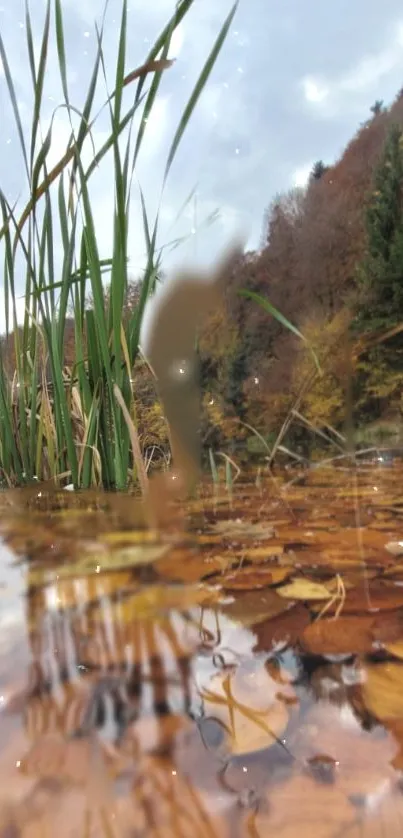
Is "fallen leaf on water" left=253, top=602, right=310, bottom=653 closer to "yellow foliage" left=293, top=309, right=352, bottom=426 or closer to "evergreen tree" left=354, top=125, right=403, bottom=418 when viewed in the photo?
"yellow foliage" left=293, top=309, right=352, bottom=426

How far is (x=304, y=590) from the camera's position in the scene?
0.76 feet

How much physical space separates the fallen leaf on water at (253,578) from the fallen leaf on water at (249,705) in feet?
0.28

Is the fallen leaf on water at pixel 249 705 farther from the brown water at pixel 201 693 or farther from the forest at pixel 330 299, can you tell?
the forest at pixel 330 299

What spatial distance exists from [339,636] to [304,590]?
52 mm

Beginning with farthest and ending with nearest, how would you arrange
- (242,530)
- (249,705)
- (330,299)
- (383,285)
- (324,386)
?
(330,299) < (383,285) < (324,386) < (242,530) < (249,705)

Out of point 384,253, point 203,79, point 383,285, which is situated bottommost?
point 203,79

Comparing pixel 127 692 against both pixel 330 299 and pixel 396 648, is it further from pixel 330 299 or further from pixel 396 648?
pixel 330 299

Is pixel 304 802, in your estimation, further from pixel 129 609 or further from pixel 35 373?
pixel 35 373

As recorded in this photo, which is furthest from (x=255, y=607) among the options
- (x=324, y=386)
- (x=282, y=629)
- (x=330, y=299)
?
(x=330, y=299)

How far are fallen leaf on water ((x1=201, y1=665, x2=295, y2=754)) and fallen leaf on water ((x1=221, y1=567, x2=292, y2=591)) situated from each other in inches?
3.3

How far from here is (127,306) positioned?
75 centimetres

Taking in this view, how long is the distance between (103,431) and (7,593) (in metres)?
0.45

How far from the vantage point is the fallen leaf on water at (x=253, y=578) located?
9.5 inches

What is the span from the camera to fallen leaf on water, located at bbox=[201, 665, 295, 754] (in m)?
0.12
